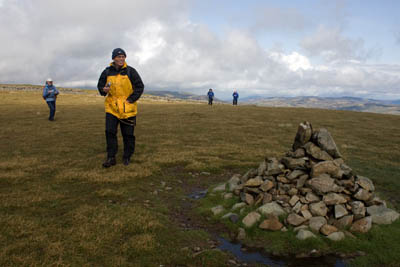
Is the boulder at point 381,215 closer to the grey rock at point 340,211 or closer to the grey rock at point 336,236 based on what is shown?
the grey rock at point 340,211

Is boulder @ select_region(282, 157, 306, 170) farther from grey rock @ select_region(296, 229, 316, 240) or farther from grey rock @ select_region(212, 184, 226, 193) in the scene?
grey rock @ select_region(296, 229, 316, 240)

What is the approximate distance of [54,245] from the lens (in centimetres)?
633

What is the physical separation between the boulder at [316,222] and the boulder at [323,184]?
1.03 metres

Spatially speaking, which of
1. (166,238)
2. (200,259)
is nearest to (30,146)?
(166,238)

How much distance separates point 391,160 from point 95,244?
17019mm

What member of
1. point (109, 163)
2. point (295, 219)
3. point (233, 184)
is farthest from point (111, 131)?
point (295, 219)

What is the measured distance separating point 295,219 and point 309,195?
1080 millimetres

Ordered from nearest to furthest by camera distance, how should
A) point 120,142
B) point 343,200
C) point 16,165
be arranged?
point 343,200 < point 16,165 < point 120,142

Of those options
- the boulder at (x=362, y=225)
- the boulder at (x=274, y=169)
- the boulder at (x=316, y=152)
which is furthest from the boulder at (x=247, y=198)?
the boulder at (x=362, y=225)

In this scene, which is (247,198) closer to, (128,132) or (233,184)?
(233,184)

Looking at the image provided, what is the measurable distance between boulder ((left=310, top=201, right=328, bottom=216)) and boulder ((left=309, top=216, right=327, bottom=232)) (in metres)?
0.22

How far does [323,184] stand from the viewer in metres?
8.64

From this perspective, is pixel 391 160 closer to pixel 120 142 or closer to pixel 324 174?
pixel 324 174

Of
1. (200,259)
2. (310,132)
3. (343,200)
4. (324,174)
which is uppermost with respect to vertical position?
(310,132)
